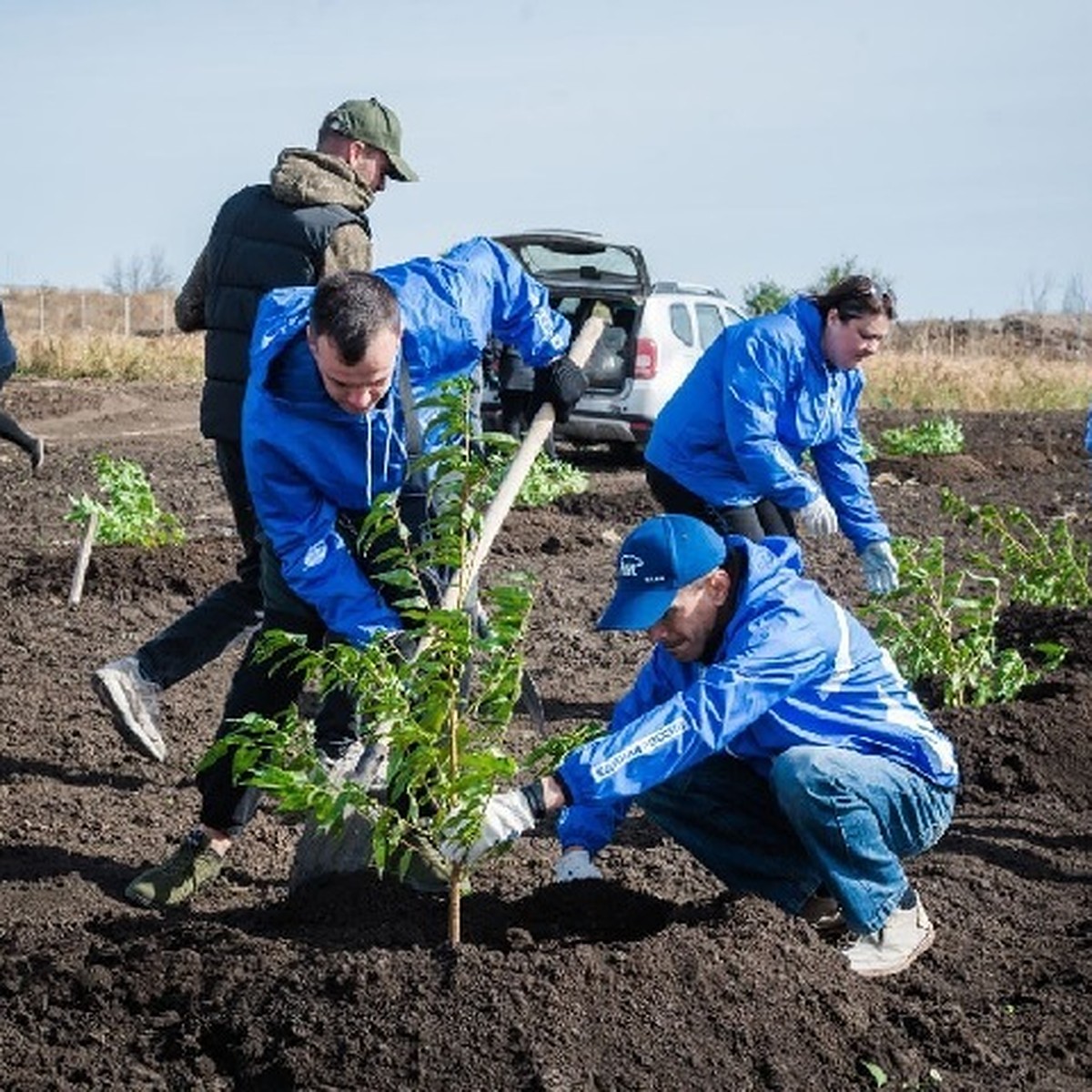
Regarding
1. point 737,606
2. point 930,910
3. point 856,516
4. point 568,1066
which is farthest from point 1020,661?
point 568,1066

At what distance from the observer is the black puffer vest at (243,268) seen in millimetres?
6633

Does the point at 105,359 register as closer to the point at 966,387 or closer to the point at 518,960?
the point at 966,387

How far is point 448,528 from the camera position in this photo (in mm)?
4594

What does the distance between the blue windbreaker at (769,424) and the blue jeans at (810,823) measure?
2194mm

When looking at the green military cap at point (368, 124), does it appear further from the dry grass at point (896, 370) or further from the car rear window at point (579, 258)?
the dry grass at point (896, 370)

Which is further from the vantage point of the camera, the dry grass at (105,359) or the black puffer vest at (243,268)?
the dry grass at (105,359)

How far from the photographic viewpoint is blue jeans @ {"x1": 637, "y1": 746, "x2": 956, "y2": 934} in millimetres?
4684

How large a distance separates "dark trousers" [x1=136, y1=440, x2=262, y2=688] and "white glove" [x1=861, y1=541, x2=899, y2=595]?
7.29 feet

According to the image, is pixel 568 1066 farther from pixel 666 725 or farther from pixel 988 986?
pixel 988 986

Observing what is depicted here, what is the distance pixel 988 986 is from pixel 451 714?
4.90ft

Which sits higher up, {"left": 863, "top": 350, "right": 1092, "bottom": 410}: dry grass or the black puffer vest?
the black puffer vest

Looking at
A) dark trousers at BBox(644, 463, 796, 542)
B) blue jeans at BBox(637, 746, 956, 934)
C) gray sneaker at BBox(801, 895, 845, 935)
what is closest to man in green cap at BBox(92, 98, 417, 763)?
dark trousers at BBox(644, 463, 796, 542)

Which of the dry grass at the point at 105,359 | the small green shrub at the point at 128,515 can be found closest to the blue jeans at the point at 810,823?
the small green shrub at the point at 128,515

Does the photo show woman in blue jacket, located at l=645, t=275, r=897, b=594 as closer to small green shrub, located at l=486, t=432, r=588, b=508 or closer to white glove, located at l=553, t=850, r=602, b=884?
white glove, located at l=553, t=850, r=602, b=884
